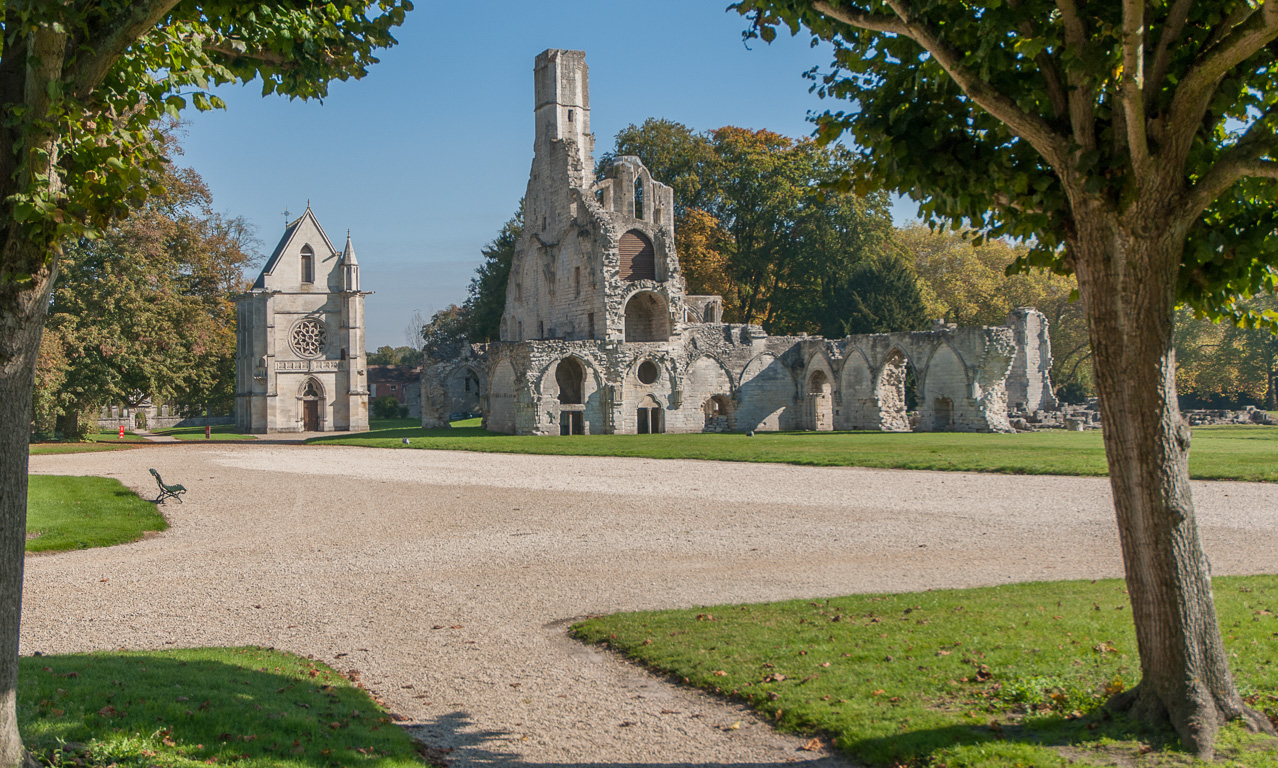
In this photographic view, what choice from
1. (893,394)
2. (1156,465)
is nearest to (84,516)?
(1156,465)

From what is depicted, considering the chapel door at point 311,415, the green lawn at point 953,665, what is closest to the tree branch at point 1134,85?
the green lawn at point 953,665

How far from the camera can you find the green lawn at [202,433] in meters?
40.1

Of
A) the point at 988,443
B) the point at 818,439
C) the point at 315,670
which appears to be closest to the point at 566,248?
the point at 818,439

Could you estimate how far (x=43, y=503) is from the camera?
14.9m

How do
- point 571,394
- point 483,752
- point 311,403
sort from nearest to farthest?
point 483,752 → point 571,394 → point 311,403

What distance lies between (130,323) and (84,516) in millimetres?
22955

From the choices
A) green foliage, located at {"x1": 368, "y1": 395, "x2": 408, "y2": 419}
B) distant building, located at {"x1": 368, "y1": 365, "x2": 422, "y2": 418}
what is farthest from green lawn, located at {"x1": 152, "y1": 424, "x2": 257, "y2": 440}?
distant building, located at {"x1": 368, "y1": 365, "x2": 422, "y2": 418}

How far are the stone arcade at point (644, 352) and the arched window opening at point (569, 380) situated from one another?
0.08 meters

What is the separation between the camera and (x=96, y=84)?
14.4 feet

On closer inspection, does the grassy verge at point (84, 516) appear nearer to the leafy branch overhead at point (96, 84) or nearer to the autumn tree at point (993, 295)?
the leafy branch overhead at point (96, 84)

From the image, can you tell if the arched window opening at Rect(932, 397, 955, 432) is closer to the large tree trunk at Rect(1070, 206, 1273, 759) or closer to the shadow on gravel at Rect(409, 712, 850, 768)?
the large tree trunk at Rect(1070, 206, 1273, 759)

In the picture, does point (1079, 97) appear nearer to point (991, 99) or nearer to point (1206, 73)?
point (991, 99)

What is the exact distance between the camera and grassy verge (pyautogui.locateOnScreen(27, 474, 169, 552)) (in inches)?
470

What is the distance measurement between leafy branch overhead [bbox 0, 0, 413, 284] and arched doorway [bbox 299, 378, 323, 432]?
4302 cm
